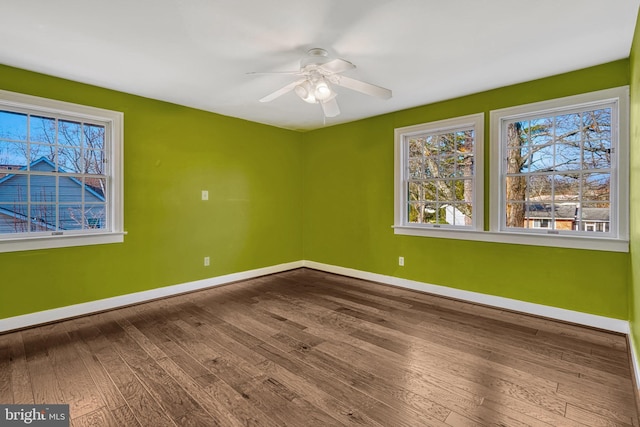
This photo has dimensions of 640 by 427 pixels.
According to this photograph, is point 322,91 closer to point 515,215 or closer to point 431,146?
point 431,146

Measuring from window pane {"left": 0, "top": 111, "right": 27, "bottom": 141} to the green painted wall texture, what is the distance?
25 cm

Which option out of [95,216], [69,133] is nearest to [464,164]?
[95,216]

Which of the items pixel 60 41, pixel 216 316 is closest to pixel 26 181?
pixel 60 41

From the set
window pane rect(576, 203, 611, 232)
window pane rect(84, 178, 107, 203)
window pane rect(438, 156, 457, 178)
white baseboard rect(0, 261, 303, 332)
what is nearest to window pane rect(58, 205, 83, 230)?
window pane rect(84, 178, 107, 203)

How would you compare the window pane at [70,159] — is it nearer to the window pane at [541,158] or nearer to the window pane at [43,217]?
the window pane at [43,217]

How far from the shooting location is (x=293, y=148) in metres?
5.43

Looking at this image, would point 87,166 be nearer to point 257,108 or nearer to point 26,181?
point 26,181

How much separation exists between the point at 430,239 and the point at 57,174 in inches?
164

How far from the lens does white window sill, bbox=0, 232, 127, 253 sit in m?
2.88

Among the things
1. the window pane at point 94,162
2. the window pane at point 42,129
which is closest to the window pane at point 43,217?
the window pane at point 94,162

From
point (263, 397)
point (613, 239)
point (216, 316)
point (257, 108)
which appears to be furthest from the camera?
point (257, 108)

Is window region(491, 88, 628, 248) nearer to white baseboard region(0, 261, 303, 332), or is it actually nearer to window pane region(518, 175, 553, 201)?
window pane region(518, 175, 553, 201)

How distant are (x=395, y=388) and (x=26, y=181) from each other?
3.70 m

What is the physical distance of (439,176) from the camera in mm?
4035
